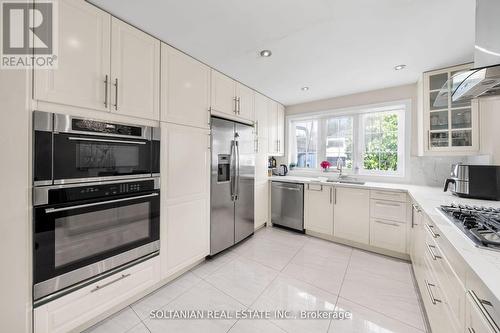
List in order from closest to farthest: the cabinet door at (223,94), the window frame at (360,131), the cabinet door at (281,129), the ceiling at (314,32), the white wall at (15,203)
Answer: the white wall at (15,203), the ceiling at (314,32), the cabinet door at (223,94), the window frame at (360,131), the cabinet door at (281,129)

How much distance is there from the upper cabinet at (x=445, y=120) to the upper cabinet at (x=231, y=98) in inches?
86.0

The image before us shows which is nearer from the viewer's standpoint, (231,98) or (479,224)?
(479,224)

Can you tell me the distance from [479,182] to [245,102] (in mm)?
2697

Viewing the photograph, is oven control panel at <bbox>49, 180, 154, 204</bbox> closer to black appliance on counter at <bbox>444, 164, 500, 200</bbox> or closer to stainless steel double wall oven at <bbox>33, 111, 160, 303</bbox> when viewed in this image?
stainless steel double wall oven at <bbox>33, 111, 160, 303</bbox>

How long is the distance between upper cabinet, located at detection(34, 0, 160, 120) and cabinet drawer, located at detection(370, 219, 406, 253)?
9.59 feet

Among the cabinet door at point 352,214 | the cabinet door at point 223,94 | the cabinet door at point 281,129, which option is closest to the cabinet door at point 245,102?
the cabinet door at point 223,94

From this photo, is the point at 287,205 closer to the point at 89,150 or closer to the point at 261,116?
the point at 261,116

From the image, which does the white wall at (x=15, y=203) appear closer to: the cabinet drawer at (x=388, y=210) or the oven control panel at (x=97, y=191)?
the oven control panel at (x=97, y=191)

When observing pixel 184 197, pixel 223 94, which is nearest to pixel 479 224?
pixel 184 197

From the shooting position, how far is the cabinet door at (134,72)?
151cm

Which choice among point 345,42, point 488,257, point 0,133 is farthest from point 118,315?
point 345,42

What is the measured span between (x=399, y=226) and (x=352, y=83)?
6.59 feet

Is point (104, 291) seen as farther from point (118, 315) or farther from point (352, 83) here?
point (352, 83)

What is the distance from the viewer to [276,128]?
12.4 feet
